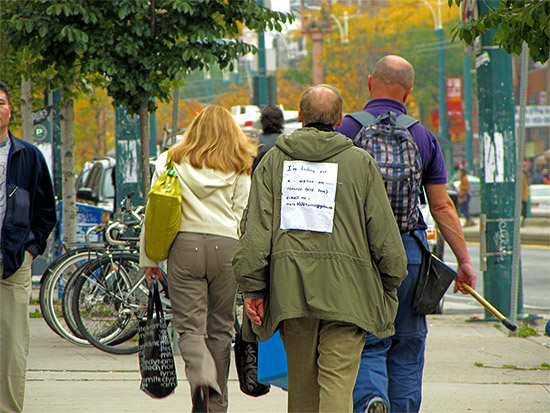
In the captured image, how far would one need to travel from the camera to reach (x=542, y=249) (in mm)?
20141

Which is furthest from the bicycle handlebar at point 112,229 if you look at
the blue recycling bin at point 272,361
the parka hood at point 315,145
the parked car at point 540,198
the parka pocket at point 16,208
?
the parked car at point 540,198

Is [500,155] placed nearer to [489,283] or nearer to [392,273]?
[489,283]

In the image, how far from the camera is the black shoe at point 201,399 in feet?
15.2

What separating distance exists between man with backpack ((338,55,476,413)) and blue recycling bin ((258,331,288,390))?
0.49 meters

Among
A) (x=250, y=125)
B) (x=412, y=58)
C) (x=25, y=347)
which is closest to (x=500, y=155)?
(x=25, y=347)

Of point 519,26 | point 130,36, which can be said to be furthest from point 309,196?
point 130,36

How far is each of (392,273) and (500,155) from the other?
18.7 feet

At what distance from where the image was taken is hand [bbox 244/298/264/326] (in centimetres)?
384

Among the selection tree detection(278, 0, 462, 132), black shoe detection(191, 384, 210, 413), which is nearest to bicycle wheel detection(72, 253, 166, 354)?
black shoe detection(191, 384, 210, 413)

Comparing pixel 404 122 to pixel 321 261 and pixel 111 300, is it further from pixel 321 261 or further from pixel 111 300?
pixel 111 300

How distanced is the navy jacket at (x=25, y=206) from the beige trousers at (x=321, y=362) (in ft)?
5.12

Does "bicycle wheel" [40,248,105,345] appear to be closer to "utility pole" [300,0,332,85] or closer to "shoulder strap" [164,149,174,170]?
"shoulder strap" [164,149,174,170]

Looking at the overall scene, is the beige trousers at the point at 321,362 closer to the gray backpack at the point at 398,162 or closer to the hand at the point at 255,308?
the hand at the point at 255,308

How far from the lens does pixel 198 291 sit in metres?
4.88
